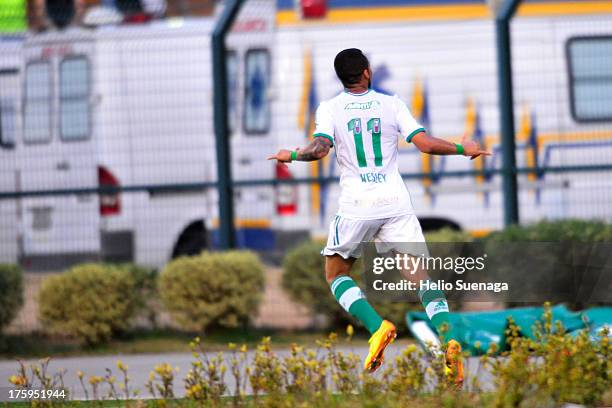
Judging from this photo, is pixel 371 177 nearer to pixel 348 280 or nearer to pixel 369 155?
pixel 369 155

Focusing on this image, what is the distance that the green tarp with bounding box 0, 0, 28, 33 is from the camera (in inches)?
516

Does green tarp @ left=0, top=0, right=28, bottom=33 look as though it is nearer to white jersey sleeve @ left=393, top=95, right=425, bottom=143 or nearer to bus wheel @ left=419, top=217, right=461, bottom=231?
bus wheel @ left=419, top=217, right=461, bottom=231

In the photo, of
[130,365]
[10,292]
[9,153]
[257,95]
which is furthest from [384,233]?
[257,95]

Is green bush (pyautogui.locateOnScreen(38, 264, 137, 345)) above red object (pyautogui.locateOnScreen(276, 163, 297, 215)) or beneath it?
beneath

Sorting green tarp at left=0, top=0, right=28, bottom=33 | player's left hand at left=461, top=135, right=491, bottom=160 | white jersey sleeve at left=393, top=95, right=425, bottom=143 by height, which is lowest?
player's left hand at left=461, top=135, right=491, bottom=160

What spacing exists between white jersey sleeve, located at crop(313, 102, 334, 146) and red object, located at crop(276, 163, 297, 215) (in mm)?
6383

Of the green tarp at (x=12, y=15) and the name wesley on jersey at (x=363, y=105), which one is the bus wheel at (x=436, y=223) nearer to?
the green tarp at (x=12, y=15)

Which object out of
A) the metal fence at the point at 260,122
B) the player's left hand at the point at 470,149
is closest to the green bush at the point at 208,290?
the metal fence at the point at 260,122

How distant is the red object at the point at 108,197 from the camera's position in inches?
501

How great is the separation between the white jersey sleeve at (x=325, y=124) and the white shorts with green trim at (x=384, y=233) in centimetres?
53

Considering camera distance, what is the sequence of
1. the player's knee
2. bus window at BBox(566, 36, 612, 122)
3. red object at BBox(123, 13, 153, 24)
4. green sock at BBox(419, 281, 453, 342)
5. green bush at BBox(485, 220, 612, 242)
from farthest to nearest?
red object at BBox(123, 13, 153, 24) < bus window at BBox(566, 36, 612, 122) < green bush at BBox(485, 220, 612, 242) < the player's knee < green sock at BBox(419, 281, 453, 342)

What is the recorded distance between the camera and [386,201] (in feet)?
23.0

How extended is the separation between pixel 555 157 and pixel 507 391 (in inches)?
300

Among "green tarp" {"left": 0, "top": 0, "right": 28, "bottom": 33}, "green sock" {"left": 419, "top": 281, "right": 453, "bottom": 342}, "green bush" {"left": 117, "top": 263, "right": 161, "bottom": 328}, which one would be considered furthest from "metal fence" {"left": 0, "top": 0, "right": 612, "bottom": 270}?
"green sock" {"left": 419, "top": 281, "right": 453, "bottom": 342}
